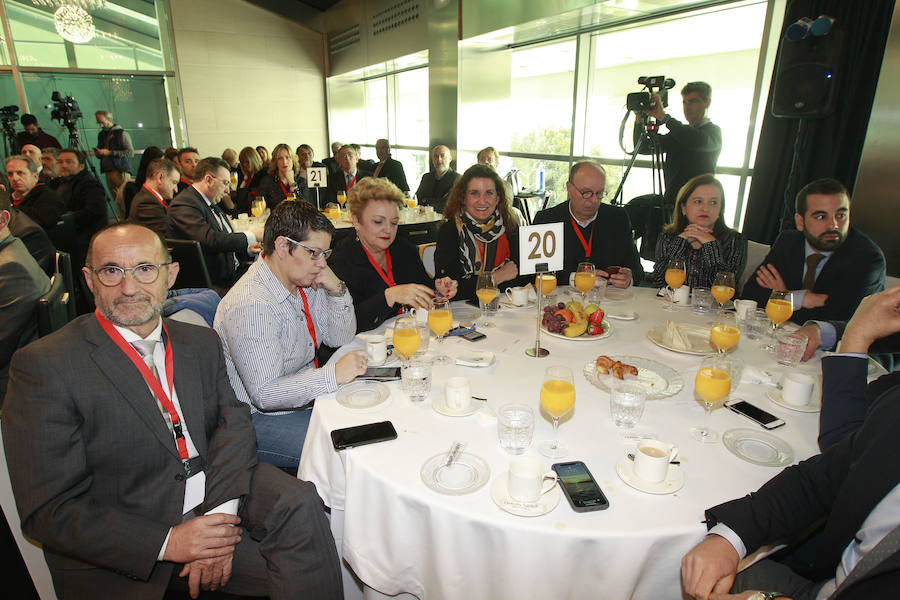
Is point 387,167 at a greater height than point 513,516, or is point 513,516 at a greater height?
point 387,167

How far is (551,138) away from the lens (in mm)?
7316

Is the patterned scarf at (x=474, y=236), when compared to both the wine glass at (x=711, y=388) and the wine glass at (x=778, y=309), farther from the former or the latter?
the wine glass at (x=711, y=388)

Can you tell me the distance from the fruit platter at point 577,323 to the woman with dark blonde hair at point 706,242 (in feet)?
3.66

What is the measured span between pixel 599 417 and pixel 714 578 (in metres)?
0.52

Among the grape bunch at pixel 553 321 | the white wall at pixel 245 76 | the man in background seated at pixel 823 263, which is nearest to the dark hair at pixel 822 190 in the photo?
the man in background seated at pixel 823 263

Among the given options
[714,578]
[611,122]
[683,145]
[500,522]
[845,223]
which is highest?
[611,122]

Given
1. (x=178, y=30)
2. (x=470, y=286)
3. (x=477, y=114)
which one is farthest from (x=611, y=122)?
(x=178, y=30)

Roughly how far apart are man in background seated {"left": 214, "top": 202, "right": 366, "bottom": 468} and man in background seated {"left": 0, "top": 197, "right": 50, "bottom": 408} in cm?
107

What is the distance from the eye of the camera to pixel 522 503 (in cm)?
116

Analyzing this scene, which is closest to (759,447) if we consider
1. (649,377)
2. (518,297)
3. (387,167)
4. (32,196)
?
(649,377)

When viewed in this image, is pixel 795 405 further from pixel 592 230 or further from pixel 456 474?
pixel 592 230

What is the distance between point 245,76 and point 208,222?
299 inches

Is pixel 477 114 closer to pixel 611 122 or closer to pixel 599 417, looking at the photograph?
pixel 611 122

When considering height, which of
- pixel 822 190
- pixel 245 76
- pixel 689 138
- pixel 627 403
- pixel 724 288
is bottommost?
pixel 627 403
